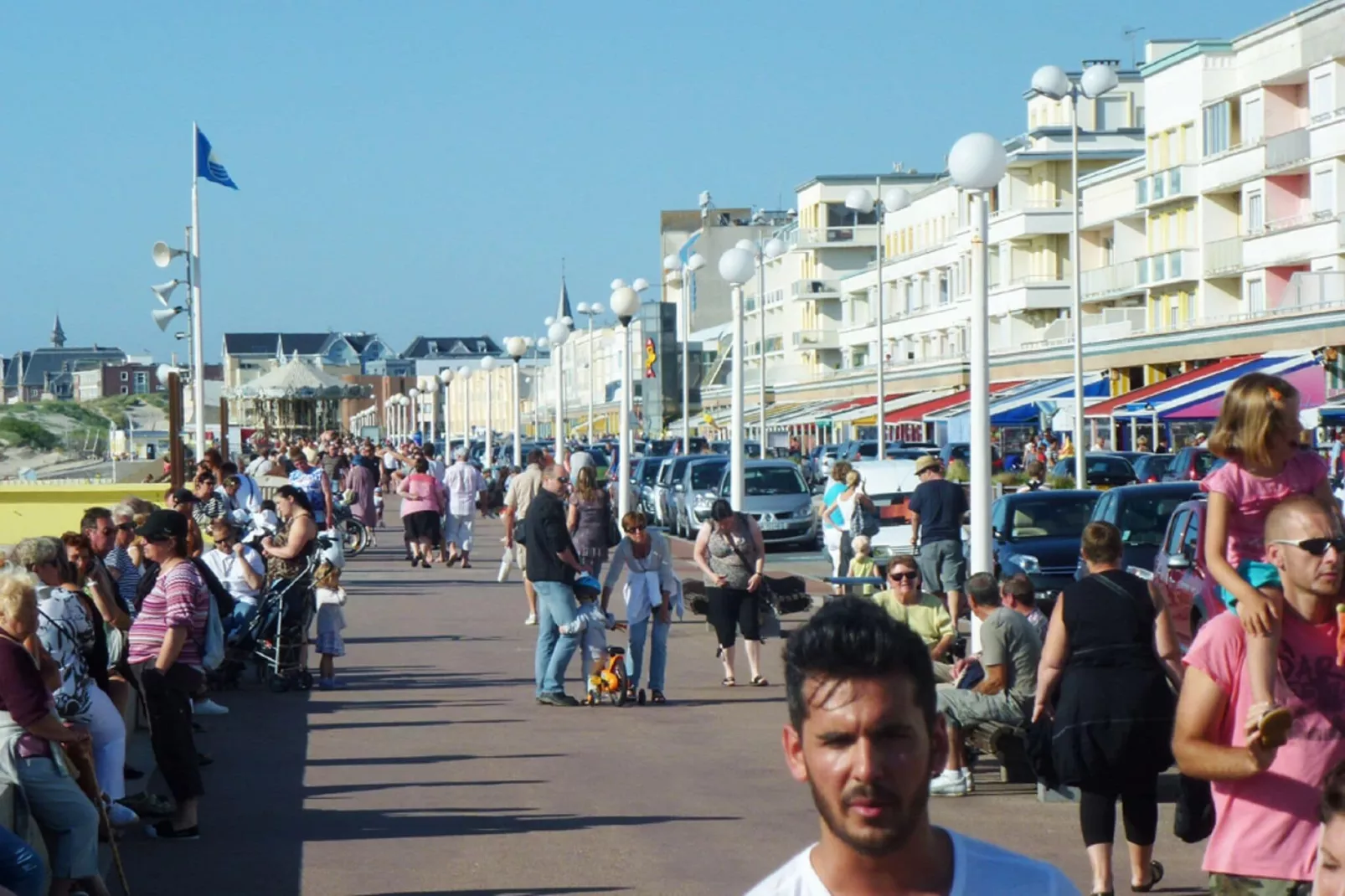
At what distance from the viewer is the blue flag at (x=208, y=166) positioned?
39250mm

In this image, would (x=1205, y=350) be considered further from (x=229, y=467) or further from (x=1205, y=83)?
(x=229, y=467)

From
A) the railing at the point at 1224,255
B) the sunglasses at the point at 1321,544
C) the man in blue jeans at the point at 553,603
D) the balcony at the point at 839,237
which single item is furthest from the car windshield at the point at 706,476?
the balcony at the point at 839,237

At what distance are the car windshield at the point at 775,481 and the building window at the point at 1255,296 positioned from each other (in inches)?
827

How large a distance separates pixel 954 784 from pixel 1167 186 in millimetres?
50808

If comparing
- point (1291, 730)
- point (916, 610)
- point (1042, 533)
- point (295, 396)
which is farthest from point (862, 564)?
point (295, 396)

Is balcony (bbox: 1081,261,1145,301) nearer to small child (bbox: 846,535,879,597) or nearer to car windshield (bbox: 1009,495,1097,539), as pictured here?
car windshield (bbox: 1009,495,1097,539)

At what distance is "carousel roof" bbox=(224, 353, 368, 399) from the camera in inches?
3602

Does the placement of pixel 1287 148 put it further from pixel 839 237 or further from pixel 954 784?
pixel 839 237

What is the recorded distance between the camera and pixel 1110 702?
8.59 metres

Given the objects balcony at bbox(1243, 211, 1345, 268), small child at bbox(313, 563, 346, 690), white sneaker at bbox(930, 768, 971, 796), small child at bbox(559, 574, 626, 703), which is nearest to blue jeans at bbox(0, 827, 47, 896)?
white sneaker at bbox(930, 768, 971, 796)

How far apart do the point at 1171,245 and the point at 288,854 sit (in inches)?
2114

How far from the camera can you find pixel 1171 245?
60.2 meters

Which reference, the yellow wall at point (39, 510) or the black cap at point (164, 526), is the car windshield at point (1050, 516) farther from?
the black cap at point (164, 526)

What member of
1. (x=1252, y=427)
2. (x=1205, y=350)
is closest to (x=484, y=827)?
(x=1252, y=427)
